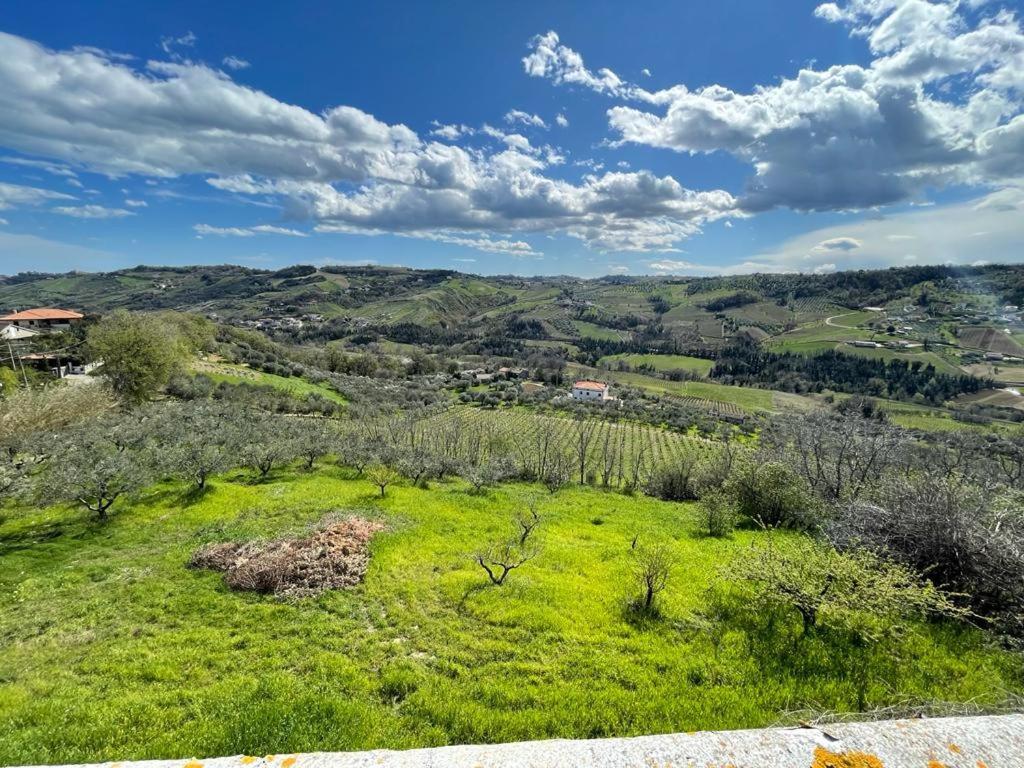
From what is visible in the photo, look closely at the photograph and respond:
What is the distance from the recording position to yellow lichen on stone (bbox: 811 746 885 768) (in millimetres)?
2676

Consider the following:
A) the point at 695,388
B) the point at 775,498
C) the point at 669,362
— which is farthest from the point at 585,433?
the point at 669,362

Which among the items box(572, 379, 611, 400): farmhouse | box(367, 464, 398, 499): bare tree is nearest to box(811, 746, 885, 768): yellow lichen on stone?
box(367, 464, 398, 499): bare tree

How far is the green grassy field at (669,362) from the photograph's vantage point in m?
175

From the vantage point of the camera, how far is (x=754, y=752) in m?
2.91

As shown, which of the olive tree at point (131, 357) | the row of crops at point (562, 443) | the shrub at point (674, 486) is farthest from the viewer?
the row of crops at point (562, 443)

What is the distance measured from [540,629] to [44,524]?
23298 millimetres

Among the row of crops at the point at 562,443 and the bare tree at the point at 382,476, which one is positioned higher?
the bare tree at the point at 382,476

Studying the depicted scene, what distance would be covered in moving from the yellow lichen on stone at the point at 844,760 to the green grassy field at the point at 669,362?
18138 centimetres

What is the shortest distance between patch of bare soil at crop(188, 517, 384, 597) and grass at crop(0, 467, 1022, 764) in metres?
0.51

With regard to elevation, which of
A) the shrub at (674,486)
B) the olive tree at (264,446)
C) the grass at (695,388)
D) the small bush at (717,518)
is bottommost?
the grass at (695,388)

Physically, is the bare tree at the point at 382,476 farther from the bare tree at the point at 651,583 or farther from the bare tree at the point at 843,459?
the bare tree at the point at 843,459

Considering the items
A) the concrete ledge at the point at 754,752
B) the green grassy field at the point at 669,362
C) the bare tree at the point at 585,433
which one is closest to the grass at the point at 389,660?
the concrete ledge at the point at 754,752

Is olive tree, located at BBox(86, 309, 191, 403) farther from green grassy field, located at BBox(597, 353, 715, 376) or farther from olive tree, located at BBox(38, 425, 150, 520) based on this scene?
green grassy field, located at BBox(597, 353, 715, 376)

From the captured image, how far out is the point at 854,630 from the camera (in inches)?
384
